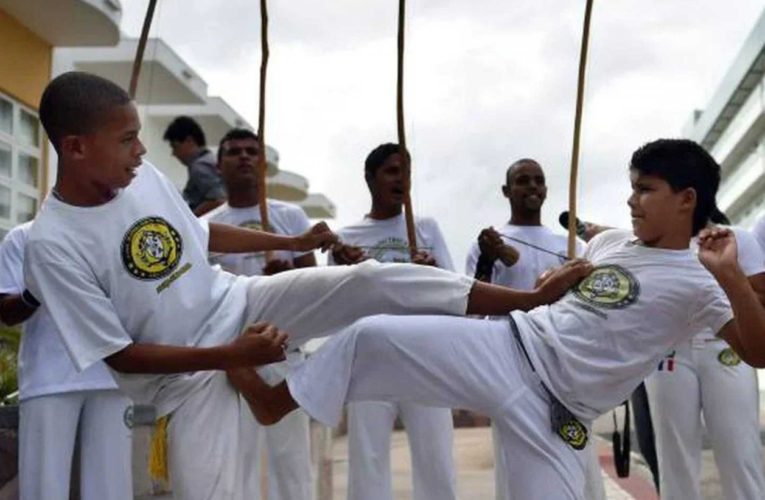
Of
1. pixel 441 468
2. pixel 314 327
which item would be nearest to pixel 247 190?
pixel 441 468

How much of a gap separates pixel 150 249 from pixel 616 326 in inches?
56.8

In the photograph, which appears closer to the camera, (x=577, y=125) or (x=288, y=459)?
(x=577, y=125)

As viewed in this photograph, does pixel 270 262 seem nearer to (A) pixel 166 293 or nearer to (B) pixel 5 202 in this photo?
(A) pixel 166 293

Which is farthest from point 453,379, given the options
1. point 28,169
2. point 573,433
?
point 28,169

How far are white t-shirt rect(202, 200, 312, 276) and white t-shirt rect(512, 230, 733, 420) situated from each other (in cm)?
197

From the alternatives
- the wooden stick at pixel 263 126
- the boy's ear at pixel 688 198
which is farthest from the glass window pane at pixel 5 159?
the boy's ear at pixel 688 198

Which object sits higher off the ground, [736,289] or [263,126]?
[263,126]

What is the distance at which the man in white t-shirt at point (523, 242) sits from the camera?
520 centimetres

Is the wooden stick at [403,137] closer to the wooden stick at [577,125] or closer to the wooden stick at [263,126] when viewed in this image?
the wooden stick at [263,126]

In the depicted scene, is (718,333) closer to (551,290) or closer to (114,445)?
(551,290)

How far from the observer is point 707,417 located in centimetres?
471

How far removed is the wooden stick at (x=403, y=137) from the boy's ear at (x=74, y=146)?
182 cm

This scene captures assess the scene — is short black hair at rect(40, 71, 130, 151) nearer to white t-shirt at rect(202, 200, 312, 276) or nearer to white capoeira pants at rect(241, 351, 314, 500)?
white capoeira pants at rect(241, 351, 314, 500)

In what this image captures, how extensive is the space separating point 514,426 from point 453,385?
0.73 ft
